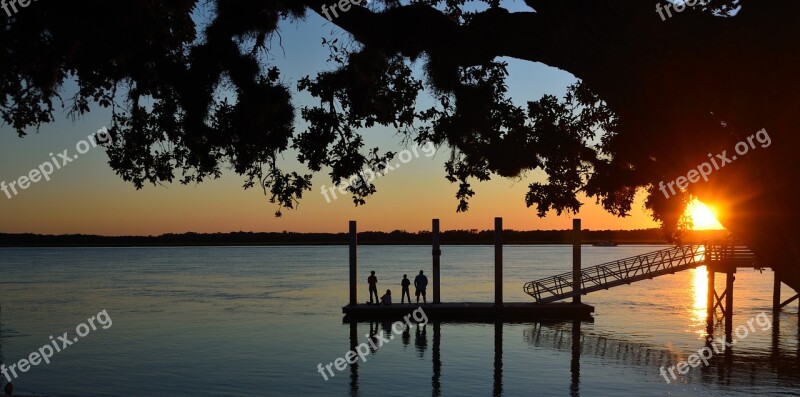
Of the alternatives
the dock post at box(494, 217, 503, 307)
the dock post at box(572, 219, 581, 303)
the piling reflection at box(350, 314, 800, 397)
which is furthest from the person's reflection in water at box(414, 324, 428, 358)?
the dock post at box(572, 219, 581, 303)

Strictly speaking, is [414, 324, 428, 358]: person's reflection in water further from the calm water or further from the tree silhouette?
the tree silhouette

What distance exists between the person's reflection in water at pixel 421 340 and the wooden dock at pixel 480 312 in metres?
1.18

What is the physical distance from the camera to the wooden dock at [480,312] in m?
41.1

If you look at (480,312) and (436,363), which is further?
(480,312)

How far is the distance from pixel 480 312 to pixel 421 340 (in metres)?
5.23

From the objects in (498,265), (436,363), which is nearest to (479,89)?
(436,363)

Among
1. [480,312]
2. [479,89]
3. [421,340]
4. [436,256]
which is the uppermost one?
[479,89]

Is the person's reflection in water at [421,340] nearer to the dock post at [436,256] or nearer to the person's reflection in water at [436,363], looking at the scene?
the person's reflection in water at [436,363]

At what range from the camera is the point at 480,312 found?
41.5m

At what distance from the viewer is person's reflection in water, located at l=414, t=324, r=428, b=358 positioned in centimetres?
3454

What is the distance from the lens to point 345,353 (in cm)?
3428

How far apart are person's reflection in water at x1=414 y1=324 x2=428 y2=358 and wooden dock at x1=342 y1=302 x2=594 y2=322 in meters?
1.18

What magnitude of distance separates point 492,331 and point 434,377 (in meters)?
12.4

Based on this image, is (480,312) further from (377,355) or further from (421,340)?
(377,355)
